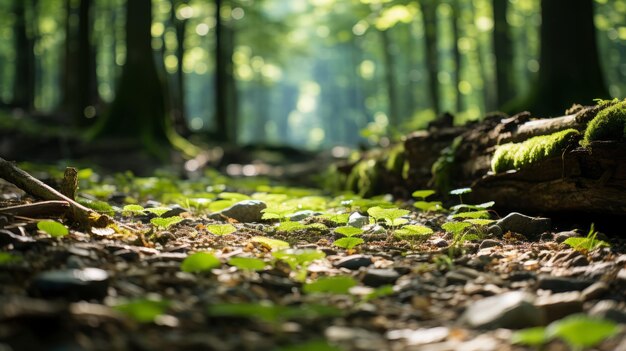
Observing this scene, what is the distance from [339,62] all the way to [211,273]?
161 feet

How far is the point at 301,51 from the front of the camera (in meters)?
33.6

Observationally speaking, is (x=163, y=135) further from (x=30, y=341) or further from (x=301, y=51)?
(x=301, y=51)

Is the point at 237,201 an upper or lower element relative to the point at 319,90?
lower

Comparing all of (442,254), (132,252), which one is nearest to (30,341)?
(132,252)

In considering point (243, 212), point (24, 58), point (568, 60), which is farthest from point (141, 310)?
point (24, 58)

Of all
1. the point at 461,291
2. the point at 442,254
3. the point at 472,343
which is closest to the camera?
the point at 472,343

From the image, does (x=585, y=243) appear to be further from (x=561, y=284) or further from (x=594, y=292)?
(x=594, y=292)

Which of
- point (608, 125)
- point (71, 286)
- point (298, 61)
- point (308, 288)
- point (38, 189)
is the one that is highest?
point (298, 61)

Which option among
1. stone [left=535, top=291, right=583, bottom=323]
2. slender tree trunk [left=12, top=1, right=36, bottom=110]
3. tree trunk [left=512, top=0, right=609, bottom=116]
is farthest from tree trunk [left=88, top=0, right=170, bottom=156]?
slender tree trunk [left=12, top=1, right=36, bottom=110]

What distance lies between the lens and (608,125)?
3.44 m

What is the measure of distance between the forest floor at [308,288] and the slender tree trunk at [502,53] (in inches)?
344

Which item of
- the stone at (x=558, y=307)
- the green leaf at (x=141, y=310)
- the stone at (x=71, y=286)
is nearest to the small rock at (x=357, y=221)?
the stone at (x=558, y=307)

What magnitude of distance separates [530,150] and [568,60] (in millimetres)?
3728

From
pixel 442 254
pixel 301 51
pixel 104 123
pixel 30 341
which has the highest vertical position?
pixel 301 51
